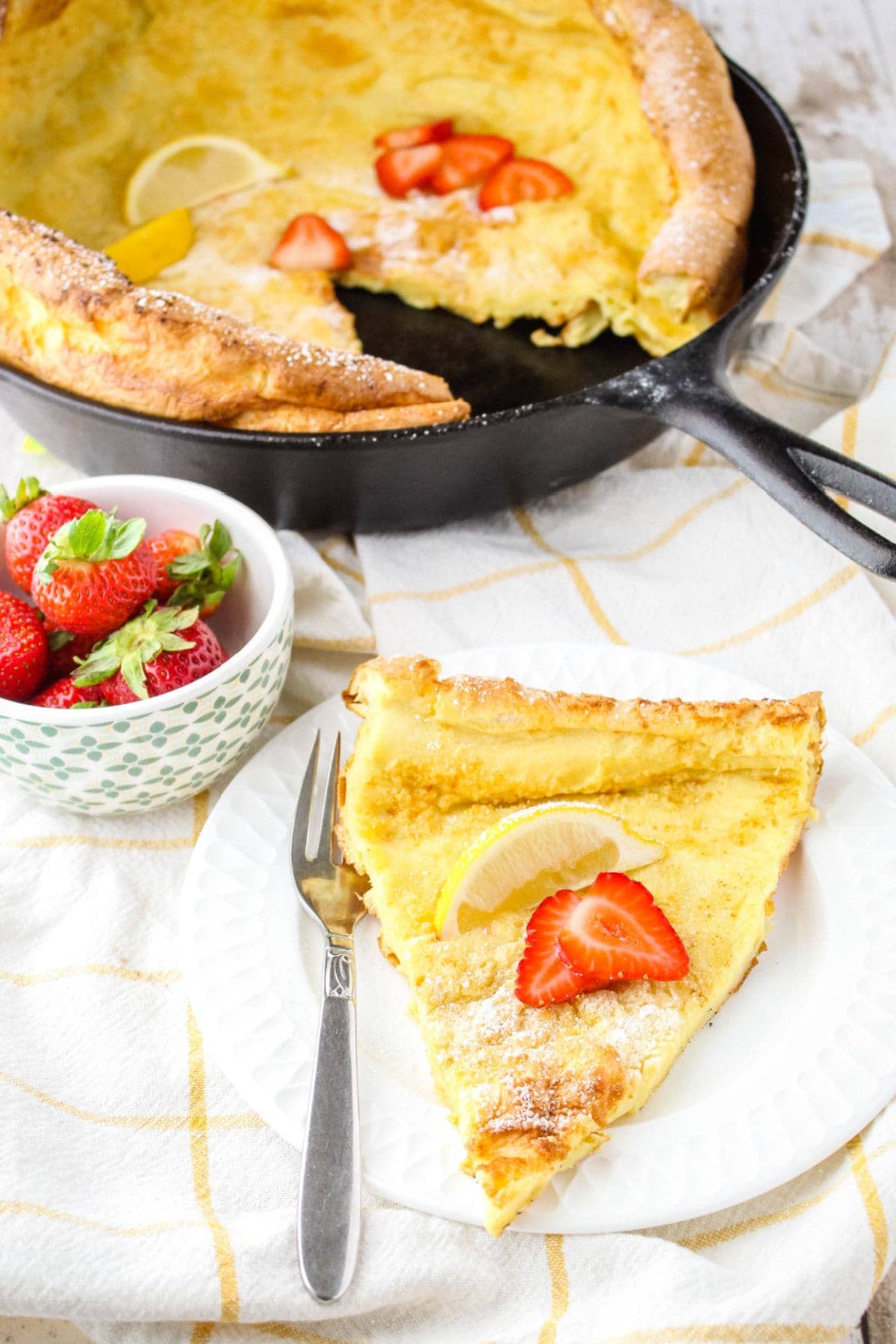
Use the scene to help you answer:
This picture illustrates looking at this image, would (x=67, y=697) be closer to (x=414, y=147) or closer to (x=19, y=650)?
(x=19, y=650)

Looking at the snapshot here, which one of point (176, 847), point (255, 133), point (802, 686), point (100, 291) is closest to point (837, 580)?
point (802, 686)

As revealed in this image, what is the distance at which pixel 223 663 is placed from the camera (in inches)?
73.4

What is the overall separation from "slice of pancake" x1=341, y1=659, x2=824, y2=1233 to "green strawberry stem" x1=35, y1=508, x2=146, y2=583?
37cm

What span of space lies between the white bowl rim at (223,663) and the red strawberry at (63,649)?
3.3 inches

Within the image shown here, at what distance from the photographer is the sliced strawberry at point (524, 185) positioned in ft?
9.39

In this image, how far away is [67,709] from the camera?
1702 millimetres

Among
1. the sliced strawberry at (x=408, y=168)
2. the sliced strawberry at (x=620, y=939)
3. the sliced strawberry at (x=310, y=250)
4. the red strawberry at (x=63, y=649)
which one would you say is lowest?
the red strawberry at (x=63, y=649)

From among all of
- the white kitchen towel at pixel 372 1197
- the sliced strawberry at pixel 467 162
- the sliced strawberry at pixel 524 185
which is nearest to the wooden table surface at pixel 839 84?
the white kitchen towel at pixel 372 1197

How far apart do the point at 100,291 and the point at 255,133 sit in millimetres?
1030

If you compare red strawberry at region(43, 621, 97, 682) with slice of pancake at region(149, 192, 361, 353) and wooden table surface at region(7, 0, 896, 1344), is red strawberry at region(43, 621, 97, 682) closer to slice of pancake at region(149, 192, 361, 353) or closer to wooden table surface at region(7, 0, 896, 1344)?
slice of pancake at region(149, 192, 361, 353)

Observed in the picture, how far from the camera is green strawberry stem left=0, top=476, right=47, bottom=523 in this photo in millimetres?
1922

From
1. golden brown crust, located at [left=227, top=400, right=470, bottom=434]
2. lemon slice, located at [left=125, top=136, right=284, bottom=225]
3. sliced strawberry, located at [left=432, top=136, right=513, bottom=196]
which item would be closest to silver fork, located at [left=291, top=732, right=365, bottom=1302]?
golden brown crust, located at [left=227, top=400, right=470, bottom=434]

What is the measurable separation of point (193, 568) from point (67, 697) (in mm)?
277

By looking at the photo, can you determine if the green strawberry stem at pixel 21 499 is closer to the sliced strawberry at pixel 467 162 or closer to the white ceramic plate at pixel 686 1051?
the white ceramic plate at pixel 686 1051
